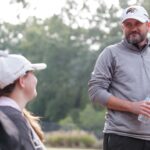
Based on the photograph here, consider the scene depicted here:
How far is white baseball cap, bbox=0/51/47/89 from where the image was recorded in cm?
373

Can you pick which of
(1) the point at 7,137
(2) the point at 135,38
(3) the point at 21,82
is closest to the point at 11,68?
(3) the point at 21,82

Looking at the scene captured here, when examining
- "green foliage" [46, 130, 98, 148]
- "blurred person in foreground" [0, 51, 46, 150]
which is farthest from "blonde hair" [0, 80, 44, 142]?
"green foliage" [46, 130, 98, 148]

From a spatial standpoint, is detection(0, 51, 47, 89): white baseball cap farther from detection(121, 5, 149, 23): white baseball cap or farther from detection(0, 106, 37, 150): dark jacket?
detection(121, 5, 149, 23): white baseball cap

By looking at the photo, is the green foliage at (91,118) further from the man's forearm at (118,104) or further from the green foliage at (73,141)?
the man's forearm at (118,104)

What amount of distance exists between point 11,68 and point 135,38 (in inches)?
70.0

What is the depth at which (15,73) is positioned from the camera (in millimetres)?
3736

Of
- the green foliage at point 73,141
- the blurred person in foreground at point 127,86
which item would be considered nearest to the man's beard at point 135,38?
the blurred person in foreground at point 127,86

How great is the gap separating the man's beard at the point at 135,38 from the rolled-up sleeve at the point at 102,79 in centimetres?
20

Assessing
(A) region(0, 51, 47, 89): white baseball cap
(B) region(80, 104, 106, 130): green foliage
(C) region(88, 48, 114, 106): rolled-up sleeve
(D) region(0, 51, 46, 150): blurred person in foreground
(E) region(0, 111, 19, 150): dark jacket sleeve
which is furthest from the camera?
(B) region(80, 104, 106, 130): green foliage

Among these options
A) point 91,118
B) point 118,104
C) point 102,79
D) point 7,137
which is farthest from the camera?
point 91,118

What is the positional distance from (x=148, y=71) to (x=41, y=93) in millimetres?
52026

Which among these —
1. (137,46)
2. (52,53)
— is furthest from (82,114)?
(137,46)

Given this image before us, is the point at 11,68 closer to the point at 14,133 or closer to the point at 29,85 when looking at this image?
the point at 29,85

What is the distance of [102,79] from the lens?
5.21 metres
